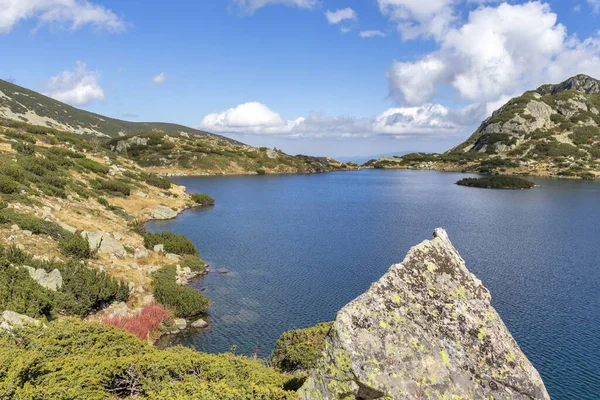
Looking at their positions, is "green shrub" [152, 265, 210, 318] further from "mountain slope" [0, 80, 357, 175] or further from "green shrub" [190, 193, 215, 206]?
"mountain slope" [0, 80, 357, 175]

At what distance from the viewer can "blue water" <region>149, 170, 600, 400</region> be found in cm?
2323

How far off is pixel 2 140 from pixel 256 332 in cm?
4982

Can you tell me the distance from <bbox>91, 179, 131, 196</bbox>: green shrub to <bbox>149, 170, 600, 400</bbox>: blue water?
9.10 metres

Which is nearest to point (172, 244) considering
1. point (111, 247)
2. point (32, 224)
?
point (111, 247)

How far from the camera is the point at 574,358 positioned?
21203mm

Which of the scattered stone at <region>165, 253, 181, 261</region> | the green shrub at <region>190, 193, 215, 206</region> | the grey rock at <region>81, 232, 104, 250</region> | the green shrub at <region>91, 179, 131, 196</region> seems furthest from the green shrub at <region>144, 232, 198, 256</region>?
the green shrub at <region>190, 193, 215, 206</region>

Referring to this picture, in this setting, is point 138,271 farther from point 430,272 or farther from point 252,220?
point 252,220

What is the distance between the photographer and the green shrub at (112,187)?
54844 millimetres

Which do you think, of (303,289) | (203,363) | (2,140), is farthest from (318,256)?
(2,140)

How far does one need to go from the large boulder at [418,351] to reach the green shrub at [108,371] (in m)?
1.43

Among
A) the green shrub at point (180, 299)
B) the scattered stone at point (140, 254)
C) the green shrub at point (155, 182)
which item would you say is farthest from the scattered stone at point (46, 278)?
the green shrub at point (155, 182)

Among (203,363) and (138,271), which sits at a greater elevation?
(203,363)

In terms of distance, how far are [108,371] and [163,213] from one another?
50656mm

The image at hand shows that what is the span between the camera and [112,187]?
186 ft
